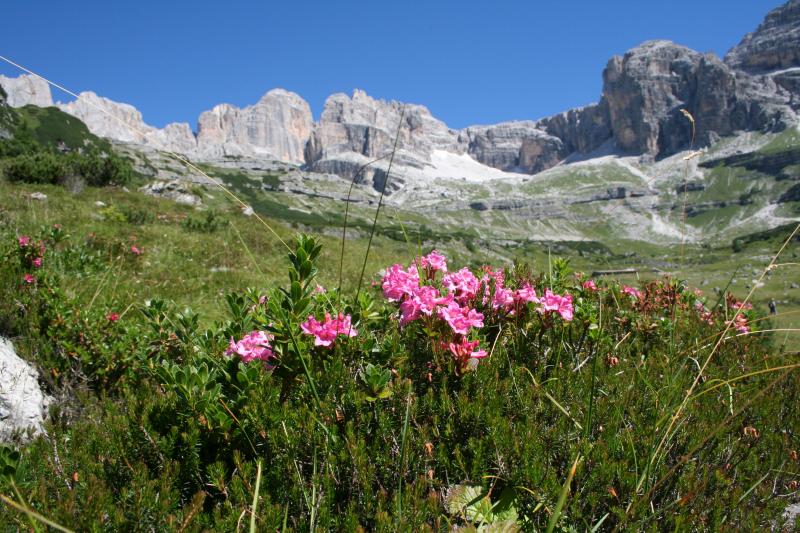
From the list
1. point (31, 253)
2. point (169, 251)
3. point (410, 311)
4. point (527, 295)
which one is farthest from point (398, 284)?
point (169, 251)

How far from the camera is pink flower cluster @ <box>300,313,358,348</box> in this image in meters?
2.51

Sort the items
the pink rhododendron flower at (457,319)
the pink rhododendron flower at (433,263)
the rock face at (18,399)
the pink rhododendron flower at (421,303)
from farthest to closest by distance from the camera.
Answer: the pink rhododendron flower at (433,263) < the rock face at (18,399) < the pink rhododendron flower at (421,303) < the pink rhododendron flower at (457,319)

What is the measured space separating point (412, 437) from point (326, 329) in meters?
0.75

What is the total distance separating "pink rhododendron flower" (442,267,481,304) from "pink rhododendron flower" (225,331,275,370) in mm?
1385

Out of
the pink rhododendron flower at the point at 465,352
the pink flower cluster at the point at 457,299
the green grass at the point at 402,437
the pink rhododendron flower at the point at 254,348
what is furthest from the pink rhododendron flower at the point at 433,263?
the pink rhododendron flower at the point at 254,348

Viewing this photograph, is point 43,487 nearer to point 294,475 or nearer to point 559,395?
point 294,475

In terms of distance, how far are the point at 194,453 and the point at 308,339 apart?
0.79 meters

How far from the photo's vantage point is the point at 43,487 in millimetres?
1814

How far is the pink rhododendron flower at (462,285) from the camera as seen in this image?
134 inches

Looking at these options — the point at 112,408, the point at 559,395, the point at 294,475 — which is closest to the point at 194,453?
the point at 294,475

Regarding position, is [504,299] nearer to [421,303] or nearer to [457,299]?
[457,299]

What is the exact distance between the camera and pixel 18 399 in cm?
348

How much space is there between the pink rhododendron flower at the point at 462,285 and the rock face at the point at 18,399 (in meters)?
3.13

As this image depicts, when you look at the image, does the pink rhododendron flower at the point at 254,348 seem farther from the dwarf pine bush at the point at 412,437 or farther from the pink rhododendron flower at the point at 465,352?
the pink rhododendron flower at the point at 465,352
